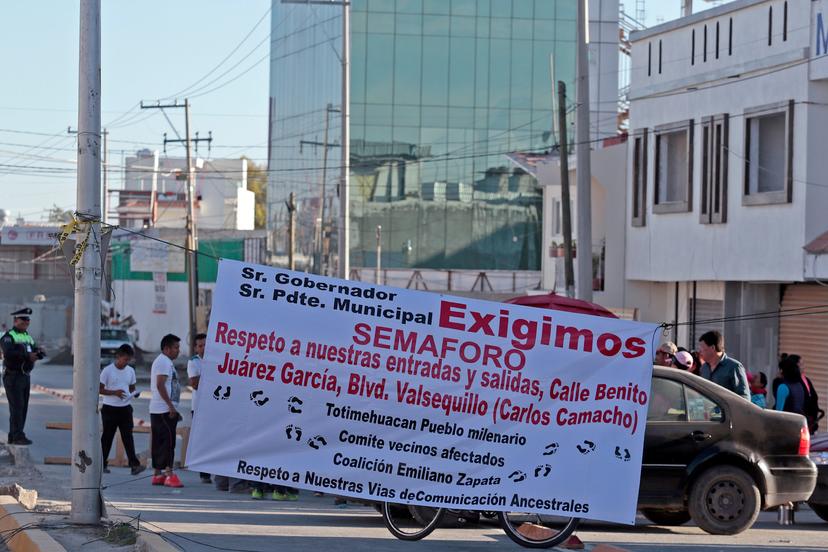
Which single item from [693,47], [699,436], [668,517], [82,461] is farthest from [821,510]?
[693,47]

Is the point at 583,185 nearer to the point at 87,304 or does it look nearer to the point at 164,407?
the point at 164,407

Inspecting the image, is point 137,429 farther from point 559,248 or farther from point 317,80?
point 317,80

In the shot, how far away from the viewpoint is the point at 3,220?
90.7 m

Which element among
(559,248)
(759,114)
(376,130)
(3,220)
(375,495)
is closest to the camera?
(375,495)

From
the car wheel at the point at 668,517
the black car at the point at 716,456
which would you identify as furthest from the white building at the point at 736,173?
the black car at the point at 716,456

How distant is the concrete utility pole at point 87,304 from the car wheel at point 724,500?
18.5 feet

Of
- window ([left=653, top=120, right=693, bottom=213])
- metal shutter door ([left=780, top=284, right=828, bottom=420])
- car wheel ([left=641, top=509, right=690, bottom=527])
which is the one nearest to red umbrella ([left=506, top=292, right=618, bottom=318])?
car wheel ([left=641, top=509, right=690, bottom=527])

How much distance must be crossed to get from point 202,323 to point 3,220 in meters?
41.8

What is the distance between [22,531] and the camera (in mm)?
10297

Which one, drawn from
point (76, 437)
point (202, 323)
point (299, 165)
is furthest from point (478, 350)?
point (299, 165)

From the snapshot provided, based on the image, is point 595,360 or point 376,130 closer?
point 595,360

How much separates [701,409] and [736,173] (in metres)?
11.9

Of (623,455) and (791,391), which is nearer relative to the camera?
(623,455)

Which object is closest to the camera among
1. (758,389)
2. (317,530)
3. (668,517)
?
(317,530)
